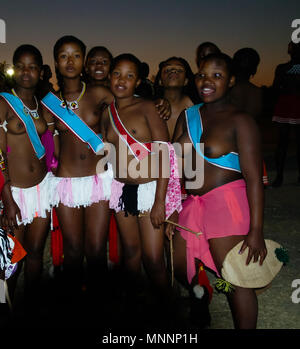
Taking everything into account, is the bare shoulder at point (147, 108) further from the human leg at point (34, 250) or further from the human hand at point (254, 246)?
the human leg at point (34, 250)

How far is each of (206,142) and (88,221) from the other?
4.40ft

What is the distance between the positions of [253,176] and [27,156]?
1.85 m

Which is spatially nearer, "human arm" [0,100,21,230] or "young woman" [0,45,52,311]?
"human arm" [0,100,21,230]

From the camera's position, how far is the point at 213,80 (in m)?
2.69

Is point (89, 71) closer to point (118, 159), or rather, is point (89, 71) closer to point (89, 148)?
point (89, 148)

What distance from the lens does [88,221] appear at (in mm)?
3445

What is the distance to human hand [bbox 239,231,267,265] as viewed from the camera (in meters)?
2.53

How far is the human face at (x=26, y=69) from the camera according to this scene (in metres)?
3.16

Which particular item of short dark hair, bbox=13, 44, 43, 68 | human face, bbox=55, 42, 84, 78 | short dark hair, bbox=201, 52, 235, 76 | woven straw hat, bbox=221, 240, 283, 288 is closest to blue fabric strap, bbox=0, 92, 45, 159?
short dark hair, bbox=13, 44, 43, 68

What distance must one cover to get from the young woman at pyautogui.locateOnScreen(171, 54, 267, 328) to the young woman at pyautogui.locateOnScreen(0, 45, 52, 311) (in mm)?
1269

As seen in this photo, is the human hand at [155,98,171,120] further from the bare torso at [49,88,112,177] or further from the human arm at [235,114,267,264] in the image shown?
the human arm at [235,114,267,264]

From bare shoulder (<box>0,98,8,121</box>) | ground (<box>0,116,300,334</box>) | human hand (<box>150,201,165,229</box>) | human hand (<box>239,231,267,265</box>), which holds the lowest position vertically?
ground (<box>0,116,300,334</box>)

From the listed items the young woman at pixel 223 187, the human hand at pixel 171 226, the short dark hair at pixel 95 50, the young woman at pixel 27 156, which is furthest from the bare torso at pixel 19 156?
the young woman at pixel 223 187

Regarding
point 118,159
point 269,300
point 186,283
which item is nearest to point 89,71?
point 118,159
